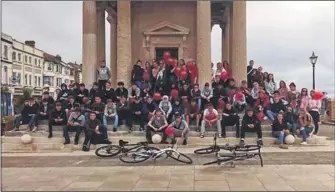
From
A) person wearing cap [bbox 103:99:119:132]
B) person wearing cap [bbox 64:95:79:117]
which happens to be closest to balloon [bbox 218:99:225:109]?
person wearing cap [bbox 103:99:119:132]

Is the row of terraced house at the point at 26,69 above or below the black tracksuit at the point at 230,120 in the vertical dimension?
above

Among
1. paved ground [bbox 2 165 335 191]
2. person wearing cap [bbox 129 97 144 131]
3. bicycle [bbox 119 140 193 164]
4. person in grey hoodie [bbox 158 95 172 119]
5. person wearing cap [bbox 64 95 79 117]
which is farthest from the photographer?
person wearing cap [bbox 64 95 79 117]

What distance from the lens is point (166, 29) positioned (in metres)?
22.8

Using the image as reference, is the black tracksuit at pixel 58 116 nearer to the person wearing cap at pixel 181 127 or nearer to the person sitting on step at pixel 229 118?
the person wearing cap at pixel 181 127

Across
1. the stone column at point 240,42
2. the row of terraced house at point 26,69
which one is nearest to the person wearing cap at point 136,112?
the stone column at point 240,42

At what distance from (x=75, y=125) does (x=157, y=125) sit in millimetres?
2999

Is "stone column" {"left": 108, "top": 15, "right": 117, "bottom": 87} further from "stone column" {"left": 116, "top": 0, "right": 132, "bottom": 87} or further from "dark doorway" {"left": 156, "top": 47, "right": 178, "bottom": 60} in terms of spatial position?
"stone column" {"left": 116, "top": 0, "right": 132, "bottom": 87}

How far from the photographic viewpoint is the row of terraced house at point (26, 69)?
63931 millimetres

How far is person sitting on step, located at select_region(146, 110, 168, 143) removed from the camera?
52.7 feet

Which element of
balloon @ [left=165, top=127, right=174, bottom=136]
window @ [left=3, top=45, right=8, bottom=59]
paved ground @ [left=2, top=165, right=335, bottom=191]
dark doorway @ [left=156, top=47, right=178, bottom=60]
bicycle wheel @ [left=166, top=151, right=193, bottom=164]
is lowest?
paved ground @ [left=2, top=165, right=335, bottom=191]

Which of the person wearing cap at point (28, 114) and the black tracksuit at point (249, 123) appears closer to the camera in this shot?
the black tracksuit at point (249, 123)

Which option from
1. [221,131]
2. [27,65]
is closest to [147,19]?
[221,131]

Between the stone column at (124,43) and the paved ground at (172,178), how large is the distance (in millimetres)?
9943

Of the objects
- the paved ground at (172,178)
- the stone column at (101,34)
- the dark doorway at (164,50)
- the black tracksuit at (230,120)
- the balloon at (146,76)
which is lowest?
the paved ground at (172,178)
